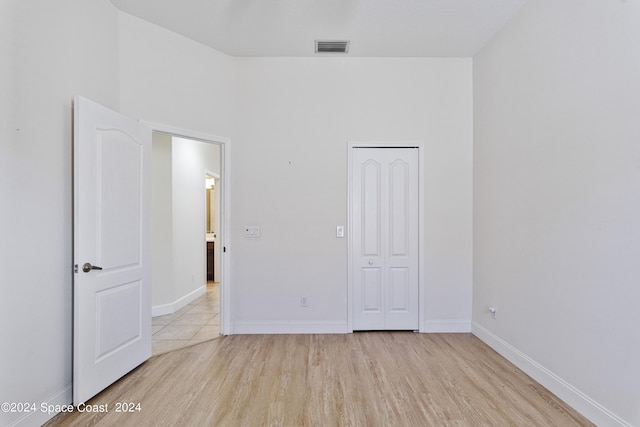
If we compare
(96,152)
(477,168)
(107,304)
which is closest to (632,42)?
(477,168)

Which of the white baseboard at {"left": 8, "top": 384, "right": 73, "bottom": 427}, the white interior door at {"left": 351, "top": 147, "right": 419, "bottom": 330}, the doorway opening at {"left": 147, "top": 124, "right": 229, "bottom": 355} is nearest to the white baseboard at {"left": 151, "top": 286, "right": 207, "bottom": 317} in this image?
the doorway opening at {"left": 147, "top": 124, "right": 229, "bottom": 355}

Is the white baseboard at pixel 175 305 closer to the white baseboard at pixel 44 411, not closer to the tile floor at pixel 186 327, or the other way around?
the tile floor at pixel 186 327

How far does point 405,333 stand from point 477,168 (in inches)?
79.2

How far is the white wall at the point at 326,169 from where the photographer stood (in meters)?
3.34

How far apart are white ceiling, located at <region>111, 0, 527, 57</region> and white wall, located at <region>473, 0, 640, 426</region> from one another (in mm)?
359

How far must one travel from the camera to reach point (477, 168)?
3285 mm

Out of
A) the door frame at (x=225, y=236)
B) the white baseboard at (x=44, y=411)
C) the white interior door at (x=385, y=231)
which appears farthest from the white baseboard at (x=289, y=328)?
the white baseboard at (x=44, y=411)

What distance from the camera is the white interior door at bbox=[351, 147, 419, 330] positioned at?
133 inches

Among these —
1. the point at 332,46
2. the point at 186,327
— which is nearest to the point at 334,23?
the point at 332,46

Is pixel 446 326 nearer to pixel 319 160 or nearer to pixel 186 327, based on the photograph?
pixel 319 160

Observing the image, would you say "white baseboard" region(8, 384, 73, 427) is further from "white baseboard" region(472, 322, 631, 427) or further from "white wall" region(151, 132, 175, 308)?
"white baseboard" region(472, 322, 631, 427)

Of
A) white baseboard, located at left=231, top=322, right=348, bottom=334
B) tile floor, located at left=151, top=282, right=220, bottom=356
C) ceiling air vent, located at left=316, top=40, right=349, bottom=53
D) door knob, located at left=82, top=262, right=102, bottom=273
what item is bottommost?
tile floor, located at left=151, top=282, right=220, bottom=356

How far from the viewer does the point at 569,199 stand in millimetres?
2102

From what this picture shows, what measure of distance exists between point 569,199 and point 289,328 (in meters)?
2.81
